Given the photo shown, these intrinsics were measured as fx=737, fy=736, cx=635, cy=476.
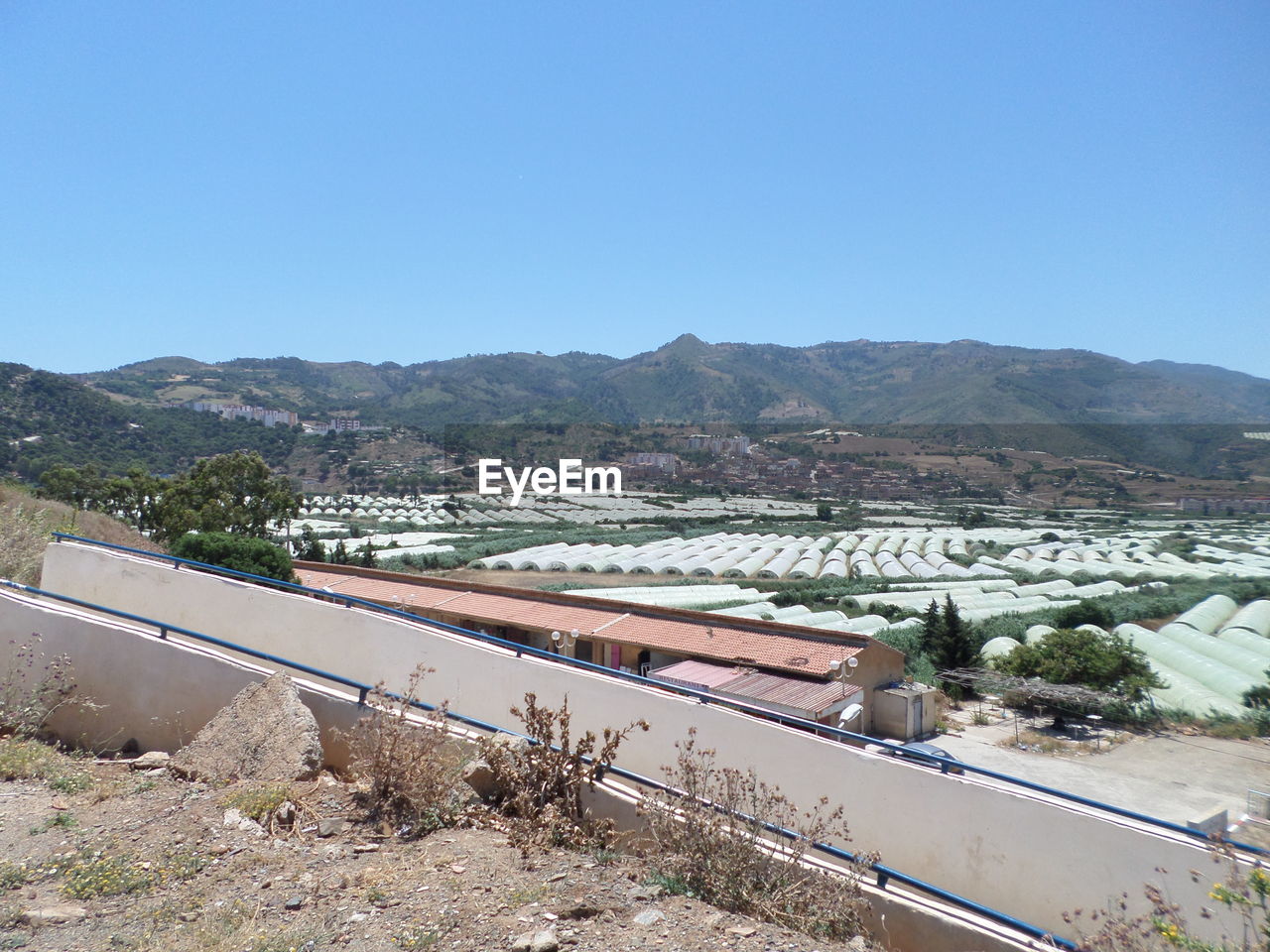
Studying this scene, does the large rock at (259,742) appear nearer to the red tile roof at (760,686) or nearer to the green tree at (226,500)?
the red tile roof at (760,686)

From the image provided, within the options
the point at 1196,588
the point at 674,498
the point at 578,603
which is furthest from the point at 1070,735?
the point at 674,498

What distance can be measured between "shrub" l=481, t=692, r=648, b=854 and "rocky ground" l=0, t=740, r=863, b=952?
7.8 inches

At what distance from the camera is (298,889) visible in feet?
10.3

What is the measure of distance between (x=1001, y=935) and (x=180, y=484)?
23.7 m

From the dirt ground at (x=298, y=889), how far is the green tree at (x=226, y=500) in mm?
19015

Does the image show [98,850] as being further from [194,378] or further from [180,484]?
[194,378]

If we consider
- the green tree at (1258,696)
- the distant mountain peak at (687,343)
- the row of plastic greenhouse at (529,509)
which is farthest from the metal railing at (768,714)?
the distant mountain peak at (687,343)

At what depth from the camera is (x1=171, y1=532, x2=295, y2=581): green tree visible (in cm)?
1421

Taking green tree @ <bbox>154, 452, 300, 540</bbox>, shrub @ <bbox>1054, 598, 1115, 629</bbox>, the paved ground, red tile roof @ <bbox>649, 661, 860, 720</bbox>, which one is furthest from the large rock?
shrub @ <bbox>1054, 598, 1115, 629</bbox>

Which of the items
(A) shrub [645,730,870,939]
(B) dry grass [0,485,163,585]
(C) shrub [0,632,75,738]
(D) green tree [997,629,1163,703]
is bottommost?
(D) green tree [997,629,1163,703]

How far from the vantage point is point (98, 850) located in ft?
10.9

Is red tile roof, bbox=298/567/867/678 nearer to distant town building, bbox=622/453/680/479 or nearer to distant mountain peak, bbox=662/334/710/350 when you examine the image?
distant town building, bbox=622/453/680/479

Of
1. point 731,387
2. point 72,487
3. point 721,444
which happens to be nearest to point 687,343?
point 731,387

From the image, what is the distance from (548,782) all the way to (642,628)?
8162 millimetres
